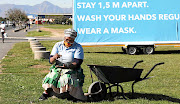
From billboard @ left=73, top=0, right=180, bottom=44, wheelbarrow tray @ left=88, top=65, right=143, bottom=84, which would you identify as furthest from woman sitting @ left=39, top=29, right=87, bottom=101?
billboard @ left=73, top=0, right=180, bottom=44

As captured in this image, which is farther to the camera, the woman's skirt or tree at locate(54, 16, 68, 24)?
tree at locate(54, 16, 68, 24)

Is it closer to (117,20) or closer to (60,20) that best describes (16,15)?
(60,20)

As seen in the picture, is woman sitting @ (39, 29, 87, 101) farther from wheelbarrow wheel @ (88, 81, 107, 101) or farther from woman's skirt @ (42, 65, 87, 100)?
wheelbarrow wheel @ (88, 81, 107, 101)

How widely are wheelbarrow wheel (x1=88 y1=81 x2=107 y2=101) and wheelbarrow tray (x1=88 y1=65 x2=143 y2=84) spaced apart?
0.28 metres

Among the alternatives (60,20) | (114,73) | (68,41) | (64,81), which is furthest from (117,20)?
(60,20)

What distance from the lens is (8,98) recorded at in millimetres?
7992

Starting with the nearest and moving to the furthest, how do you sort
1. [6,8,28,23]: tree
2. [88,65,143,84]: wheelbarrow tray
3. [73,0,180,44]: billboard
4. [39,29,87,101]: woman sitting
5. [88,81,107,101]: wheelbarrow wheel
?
1. [88,65,143,84]: wheelbarrow tray
2. [39,29,87,101]: woman sitting
3. [88,81,107,101]: wheelbarrow wheel
4. [73,0,180,44]: billboard
5. [6,8,28,23]: tree

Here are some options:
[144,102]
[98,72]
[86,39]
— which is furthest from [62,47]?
[86,39]

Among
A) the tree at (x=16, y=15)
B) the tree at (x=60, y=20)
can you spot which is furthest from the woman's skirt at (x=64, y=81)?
the tree at (x=60, y=20)

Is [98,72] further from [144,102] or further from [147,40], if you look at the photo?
[147,40]

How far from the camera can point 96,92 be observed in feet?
25.4

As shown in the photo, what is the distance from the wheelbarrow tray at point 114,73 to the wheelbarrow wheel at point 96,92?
0.92 feet

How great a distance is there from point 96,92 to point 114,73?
0.67 m

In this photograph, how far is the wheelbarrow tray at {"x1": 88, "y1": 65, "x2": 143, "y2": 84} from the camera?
7.29 metres
